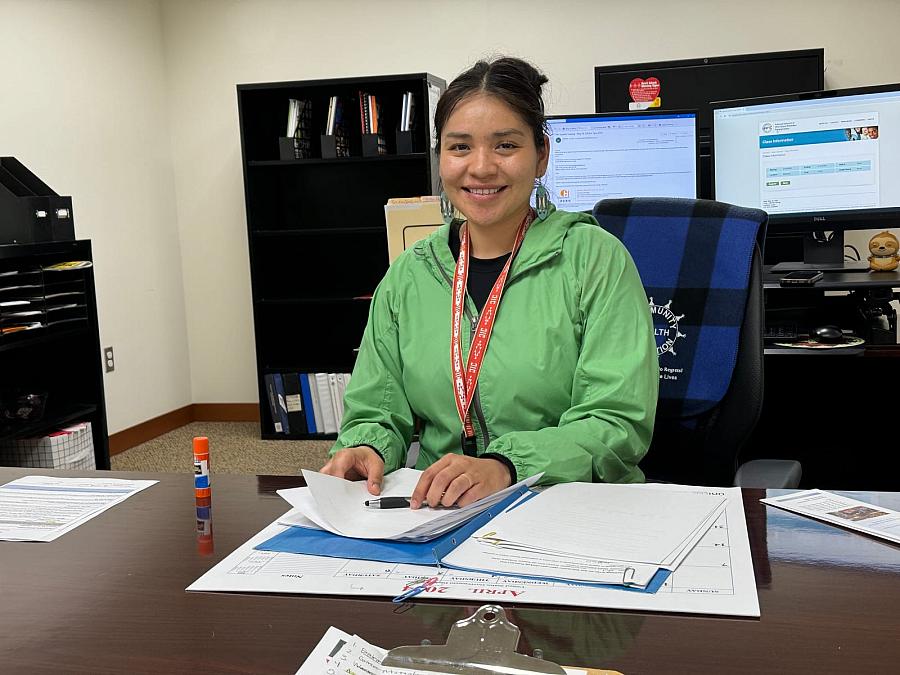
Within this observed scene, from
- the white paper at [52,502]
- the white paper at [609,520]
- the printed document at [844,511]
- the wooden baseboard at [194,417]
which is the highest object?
the white paper at [609,520]

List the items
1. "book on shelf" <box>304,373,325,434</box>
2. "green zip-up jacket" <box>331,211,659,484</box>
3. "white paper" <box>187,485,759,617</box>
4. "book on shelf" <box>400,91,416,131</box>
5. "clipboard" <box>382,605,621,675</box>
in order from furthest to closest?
1. "book on shelf" <box>304,373,325,434</box>
2. "book on shelf" <box>400,91,416,131</box>
3. "green zip-up jacket" <box>331,211,659,484</box>
4. "white paper" <box>187,485,759,617</box>
5. "clipboard" <box>382,605,621,675</box>

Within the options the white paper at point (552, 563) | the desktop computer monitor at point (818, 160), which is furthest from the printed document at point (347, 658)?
the desktop computer monitor at point (818, 160)

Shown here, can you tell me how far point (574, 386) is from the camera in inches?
57.0

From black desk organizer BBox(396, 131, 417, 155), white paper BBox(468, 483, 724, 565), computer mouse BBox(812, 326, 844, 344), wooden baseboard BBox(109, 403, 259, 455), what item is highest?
black desk organizer BBox(396, 131, 417, 155)

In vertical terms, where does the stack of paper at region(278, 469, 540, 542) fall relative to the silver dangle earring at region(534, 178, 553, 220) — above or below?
below

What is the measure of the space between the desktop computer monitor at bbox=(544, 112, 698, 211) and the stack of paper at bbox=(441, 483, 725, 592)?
1844 mm

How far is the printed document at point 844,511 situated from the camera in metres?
1.06

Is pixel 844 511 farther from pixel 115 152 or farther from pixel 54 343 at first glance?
pixel 115 152

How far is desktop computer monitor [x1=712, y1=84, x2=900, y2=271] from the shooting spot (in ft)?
8.50

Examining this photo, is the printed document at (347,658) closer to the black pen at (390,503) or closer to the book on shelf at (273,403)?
the black pen at (390,503)

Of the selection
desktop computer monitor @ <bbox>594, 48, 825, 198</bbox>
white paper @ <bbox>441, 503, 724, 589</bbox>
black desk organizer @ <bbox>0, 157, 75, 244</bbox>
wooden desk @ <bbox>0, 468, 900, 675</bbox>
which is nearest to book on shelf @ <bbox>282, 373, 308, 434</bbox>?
black desk organizer @ <bbox>0, 157, 75, 244</bbox>

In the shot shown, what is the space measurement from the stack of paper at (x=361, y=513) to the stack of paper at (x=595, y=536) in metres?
0.03

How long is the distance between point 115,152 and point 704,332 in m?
3.62

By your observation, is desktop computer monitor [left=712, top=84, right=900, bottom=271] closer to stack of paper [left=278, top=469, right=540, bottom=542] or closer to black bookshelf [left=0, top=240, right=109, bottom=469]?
stack of paper [left=278, top=469, right=540, bottom=542]
